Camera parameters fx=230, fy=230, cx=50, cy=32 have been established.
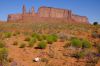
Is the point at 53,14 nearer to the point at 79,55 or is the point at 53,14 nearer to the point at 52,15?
the point at 52,15

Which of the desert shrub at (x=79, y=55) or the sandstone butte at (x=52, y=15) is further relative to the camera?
the sandstone butte at (x=52, y=15)

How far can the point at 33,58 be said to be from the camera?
44.5ft

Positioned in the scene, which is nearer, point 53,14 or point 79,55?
point 79,55

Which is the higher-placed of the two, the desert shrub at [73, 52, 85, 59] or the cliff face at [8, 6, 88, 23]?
the cliff face at [8, 6, 88, 23]

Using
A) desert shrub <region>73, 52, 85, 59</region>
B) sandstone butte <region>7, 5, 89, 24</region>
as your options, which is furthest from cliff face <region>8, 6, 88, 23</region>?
desert shrub <region>73, 52, 85, 59</region>

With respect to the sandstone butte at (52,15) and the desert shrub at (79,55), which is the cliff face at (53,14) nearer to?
the sandstone butte at (52,15)

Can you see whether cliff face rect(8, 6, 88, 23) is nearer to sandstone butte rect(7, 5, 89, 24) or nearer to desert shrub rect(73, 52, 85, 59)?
sandstone butte rect(7, 5, 89, 24)

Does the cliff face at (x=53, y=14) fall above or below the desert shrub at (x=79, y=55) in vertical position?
above

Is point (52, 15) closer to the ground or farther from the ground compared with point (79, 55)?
farther from the ground

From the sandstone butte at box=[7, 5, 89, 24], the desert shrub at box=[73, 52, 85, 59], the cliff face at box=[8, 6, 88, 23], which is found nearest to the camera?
the desert shrub at box=[73, 52, 85, 59]

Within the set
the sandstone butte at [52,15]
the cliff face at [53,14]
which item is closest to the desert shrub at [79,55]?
the sandstone butte at [52,15]

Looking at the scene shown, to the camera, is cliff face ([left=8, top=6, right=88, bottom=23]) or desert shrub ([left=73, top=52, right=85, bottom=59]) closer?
desert shrub ([left=73, top=52, right=85, bottom=59])

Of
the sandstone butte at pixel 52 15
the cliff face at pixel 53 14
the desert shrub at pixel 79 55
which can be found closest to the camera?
the desert shrub at pixel 79 55

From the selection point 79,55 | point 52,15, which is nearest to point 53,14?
point 52,15
